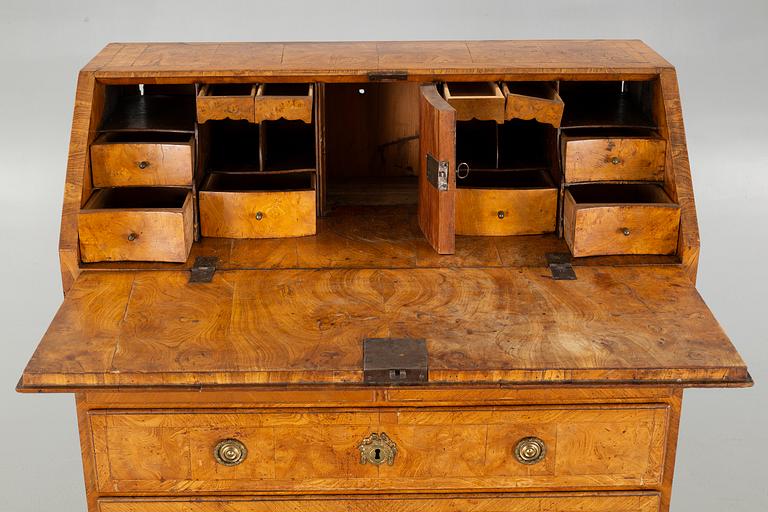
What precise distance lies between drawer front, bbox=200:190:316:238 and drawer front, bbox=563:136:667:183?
2.47 ft

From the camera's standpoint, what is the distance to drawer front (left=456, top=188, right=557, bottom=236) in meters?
3.93

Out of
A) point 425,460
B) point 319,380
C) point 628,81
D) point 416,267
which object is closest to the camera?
point 319,380

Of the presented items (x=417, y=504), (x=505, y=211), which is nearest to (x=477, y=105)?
(x=505, y=211)

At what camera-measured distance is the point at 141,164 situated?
3.82m

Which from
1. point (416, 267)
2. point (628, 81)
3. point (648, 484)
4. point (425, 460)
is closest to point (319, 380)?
point (425, 460)

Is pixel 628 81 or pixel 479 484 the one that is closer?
pixel 479 484

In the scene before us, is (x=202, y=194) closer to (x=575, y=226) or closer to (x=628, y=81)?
(x=575, y=226)

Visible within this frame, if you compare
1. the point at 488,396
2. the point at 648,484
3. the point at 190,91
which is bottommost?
the point at 648,484

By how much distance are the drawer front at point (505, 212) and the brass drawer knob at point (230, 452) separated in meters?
0.99

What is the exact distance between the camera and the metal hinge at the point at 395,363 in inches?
124

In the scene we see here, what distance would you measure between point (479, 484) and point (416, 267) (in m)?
0.64

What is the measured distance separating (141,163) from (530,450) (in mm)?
1364

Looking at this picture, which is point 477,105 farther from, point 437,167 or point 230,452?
point 230,452

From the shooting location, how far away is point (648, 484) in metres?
3.42
